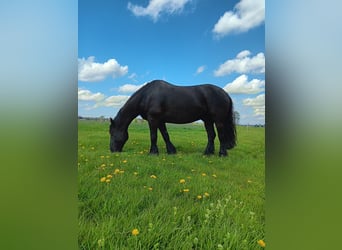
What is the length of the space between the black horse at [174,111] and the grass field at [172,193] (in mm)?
56

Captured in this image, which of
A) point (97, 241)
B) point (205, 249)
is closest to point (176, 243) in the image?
point (205, 249)

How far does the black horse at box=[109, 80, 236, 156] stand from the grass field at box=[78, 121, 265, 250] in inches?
2.2

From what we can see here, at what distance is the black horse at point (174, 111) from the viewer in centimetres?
157

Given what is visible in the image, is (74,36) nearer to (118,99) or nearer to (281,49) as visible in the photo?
(118,99)

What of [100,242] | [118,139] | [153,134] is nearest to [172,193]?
[100,242]

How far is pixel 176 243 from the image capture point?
96 cm

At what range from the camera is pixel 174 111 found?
183cm

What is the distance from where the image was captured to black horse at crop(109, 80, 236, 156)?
1565 mm

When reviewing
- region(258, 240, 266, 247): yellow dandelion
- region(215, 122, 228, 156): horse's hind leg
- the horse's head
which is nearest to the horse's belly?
region(215, 122, 228, 156): horse's hind leg

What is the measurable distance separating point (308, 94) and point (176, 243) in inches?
27.4

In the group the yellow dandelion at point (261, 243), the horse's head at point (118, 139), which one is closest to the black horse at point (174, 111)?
the horse's head at point (118, 139)

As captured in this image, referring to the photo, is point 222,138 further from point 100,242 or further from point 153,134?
point 100,242

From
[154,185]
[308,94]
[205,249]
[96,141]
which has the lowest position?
[205,249]

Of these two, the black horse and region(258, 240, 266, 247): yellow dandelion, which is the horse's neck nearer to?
the black horse
